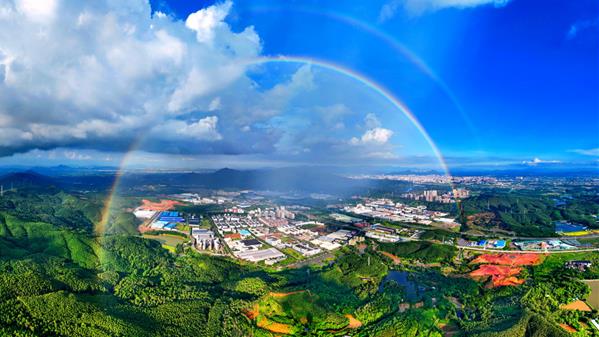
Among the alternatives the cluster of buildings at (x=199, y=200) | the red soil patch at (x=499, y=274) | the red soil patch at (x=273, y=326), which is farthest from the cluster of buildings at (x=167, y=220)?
the red soil patch at (x=499, y=274)

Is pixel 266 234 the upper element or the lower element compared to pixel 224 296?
upper

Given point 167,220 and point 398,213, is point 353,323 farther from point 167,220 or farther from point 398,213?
point 398,213

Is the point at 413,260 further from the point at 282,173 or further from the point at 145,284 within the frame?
the point at 282,173

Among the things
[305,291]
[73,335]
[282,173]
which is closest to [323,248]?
[305,291]

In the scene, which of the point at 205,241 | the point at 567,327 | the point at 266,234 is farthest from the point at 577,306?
the point at 205,241

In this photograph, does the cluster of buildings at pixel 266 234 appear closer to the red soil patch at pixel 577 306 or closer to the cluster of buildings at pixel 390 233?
the cluster of buildings at pixel 390 233
